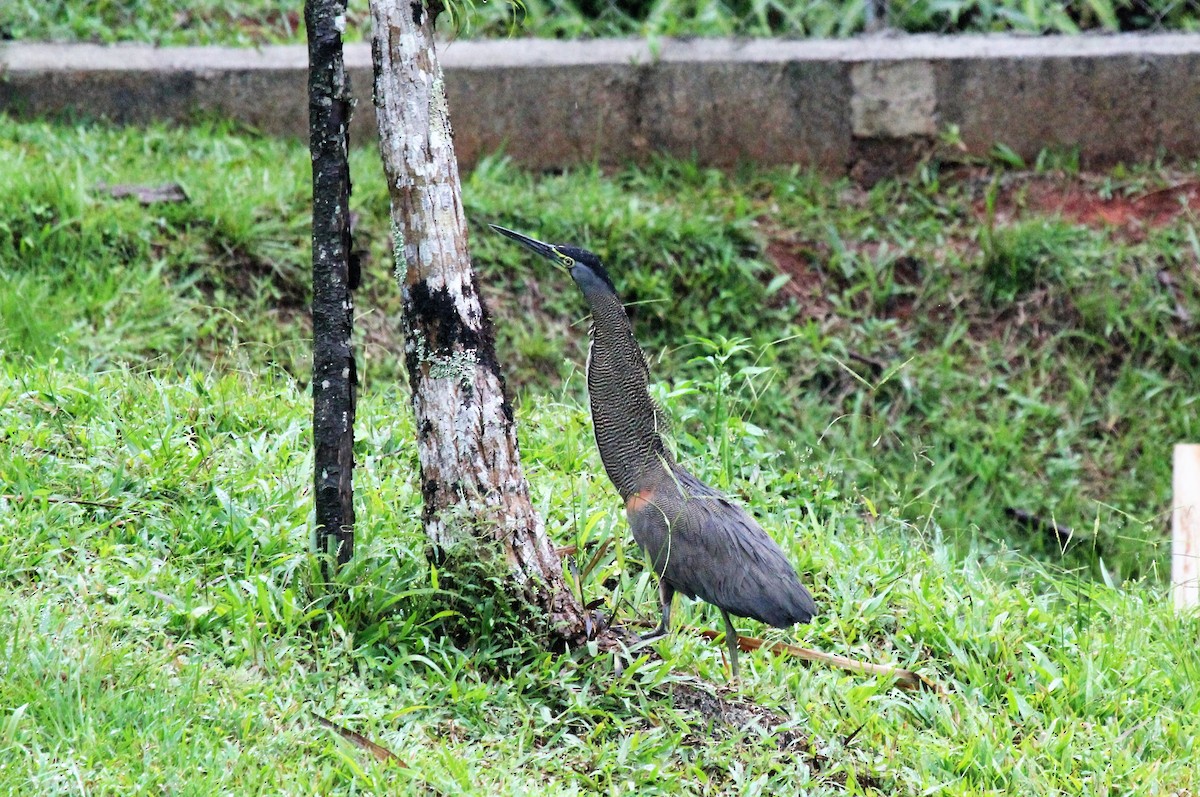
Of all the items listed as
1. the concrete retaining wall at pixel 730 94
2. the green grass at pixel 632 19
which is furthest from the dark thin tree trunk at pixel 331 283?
the green grass at pixel 632 19

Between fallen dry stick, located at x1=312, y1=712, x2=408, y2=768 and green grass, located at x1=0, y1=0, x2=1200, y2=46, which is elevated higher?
green grass, located at x1=0, y1=0, x2=1200, y2=46

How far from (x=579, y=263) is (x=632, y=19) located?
400cm

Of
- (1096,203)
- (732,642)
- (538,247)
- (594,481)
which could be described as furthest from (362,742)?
(1096,203)

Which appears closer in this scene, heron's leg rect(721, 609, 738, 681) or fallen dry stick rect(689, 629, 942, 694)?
heron's leg rect(721, 609, 738, 681)

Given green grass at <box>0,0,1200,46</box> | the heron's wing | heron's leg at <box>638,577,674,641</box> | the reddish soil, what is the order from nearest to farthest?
1. the heron's wing
2. heron's leg at <box>638,577,674,641</box>
3. the reddish soil
4. green grass at <box>0,0,1200,46</box>

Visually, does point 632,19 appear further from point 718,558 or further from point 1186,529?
point 718,558

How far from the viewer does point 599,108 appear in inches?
271

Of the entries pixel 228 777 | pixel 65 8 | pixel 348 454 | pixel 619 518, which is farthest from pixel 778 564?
pixel 65 8

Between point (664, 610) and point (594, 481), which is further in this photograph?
point (594, 481)

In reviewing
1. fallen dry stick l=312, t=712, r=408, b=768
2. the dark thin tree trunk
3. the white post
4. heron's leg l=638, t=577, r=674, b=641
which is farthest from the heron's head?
the white post

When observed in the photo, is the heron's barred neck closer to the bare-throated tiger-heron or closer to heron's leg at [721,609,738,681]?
the bare-throated tiger-heron

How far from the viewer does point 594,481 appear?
4621mm

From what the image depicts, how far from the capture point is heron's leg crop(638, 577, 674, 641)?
369 centimetres

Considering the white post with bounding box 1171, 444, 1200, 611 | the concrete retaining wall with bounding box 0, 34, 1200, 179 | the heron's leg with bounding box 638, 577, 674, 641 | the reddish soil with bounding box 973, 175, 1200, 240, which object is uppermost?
the concrete retaining wall with bounding box 0, 34, 1200, 179
